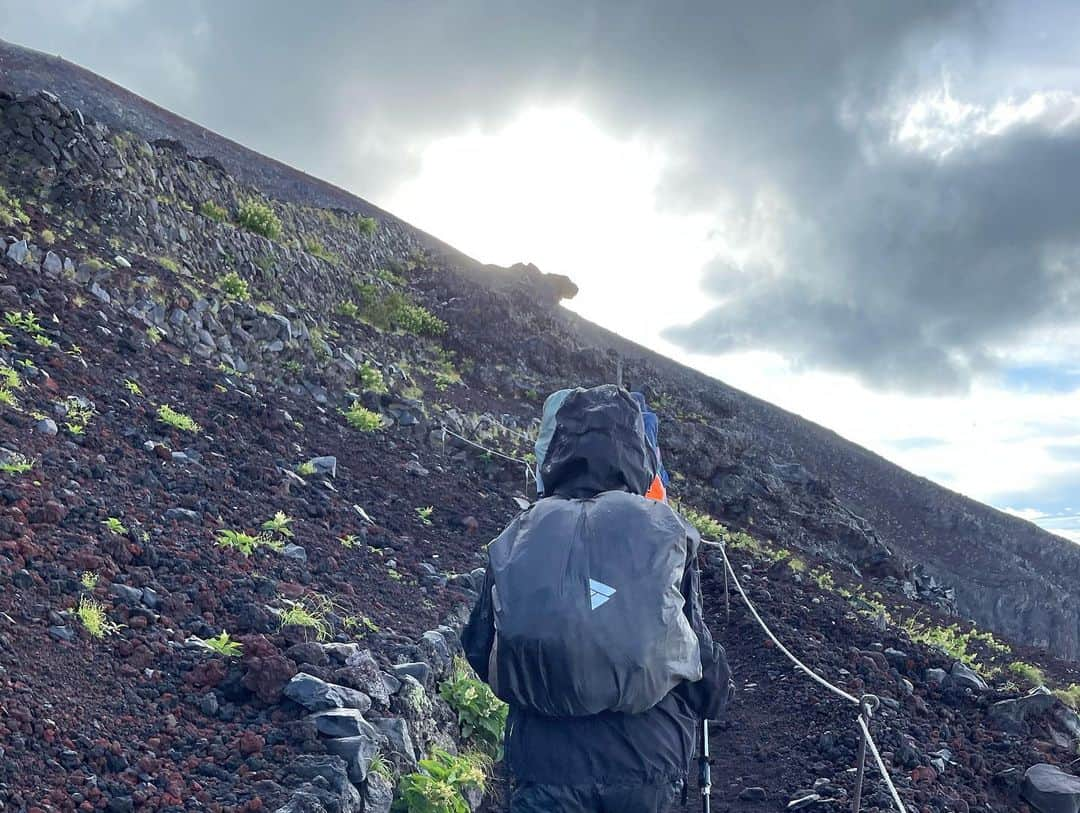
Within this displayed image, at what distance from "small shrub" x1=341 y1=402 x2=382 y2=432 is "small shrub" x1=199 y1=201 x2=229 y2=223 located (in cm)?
614

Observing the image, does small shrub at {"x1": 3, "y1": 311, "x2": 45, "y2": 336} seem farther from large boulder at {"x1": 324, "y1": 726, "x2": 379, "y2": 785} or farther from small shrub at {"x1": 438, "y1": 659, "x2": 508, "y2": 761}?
large boulder at {"x1": 324, "y1": 726, "x2": 379, "y2": 785}

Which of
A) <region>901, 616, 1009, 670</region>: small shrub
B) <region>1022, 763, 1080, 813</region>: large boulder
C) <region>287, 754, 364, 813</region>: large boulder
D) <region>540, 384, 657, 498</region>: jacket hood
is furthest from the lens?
<region>901, 616, 1009, 670</region>: small shrub

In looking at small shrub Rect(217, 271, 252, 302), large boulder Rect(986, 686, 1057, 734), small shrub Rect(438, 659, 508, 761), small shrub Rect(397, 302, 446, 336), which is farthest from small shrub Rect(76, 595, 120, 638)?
small shrub Rect(397, 302, 446, 336)

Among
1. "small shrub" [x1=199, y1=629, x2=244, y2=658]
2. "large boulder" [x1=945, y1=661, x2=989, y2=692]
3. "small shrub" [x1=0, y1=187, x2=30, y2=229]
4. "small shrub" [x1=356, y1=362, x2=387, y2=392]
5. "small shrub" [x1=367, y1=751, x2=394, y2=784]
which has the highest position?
"small shrub" [x1=0, y1=187, x2=30, y2=229]

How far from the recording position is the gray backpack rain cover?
2.68 m

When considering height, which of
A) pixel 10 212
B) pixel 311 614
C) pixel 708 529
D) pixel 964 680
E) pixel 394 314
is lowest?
pixel 311 614

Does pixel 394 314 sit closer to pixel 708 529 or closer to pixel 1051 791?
pixel 708 529

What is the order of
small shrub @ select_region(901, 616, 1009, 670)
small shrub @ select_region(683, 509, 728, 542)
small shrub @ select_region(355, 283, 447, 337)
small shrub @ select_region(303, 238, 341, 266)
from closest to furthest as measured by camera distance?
small shrub @ select_region(901, 616, 1009, 670)
small shrub @ select_region(683, 509, 728, 542)
small shrub @ select_region(355, 283, 447, 337)
small shrub @ select_region(303, 238, 341, 266)

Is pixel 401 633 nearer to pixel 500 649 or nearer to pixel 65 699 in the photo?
pixel 65 699

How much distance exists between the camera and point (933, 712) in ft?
23.9

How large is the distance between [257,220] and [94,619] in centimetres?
1423

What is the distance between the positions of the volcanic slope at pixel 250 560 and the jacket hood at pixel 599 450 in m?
1.98

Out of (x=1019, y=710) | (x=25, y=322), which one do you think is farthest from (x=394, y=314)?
(x=1019, y=710)

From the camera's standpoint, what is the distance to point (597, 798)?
9.19ft
